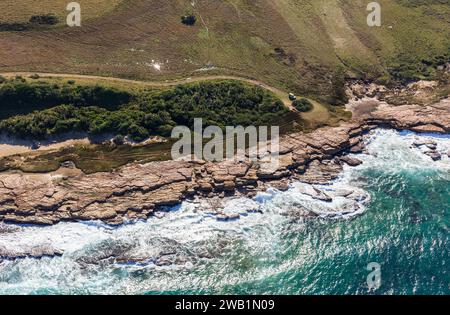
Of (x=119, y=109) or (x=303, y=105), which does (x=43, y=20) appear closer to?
(x=119, y=109)

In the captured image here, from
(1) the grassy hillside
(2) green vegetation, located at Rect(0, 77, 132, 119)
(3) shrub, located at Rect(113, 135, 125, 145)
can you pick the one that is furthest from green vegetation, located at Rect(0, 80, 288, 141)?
(1) the grassy hillside

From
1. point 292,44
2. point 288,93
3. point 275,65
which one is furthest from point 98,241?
point 292,44

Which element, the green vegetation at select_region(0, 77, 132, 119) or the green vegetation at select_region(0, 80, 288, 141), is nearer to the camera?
the green vegetation at select_region(0, 80, 288, 141)

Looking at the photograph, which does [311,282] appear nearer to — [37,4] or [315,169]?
[315,169]

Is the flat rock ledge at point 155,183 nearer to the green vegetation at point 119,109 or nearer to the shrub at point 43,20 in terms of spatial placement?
the green vegetation at point 119,109

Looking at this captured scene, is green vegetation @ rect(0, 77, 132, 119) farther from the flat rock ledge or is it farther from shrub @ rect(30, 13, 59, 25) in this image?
shrub @ rect(30, 13, 59, 25)

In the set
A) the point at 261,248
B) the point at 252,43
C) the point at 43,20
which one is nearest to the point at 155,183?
the point at 261,248
